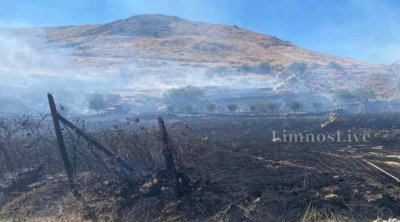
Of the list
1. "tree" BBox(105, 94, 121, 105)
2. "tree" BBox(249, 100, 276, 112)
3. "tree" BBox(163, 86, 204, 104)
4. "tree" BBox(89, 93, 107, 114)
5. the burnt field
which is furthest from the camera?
"tree" BBox(105, 94, 121, 105)

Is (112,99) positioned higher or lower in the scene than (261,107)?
higher

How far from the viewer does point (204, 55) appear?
98125mm

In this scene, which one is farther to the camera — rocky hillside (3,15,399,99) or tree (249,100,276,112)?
rocky hillside (3,15,399,99)

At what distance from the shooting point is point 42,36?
5039 inches

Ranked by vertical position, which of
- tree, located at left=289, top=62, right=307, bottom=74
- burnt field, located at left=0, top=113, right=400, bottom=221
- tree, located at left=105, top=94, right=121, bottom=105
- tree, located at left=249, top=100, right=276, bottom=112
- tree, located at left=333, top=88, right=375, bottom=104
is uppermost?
tree, located at left=289, top=62, right=307, bottom=74

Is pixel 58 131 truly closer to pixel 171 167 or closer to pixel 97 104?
pixel 171 167

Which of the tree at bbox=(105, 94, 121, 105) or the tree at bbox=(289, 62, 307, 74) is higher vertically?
the tree at bbox=(289, 62, 307, 74)

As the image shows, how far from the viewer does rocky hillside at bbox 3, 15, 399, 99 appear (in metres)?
67.8

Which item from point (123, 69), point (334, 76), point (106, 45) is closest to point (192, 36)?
point (106, 45)

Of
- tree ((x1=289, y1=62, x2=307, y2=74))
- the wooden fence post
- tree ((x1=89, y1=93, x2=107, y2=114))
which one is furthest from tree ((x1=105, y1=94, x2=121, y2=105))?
the wooden fence post

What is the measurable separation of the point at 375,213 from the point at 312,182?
1.83 m

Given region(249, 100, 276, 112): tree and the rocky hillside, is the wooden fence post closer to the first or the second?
region(249, 100, 276, 112): tree

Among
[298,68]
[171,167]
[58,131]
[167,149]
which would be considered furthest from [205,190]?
[298,68]

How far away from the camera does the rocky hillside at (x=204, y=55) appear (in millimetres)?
67812
